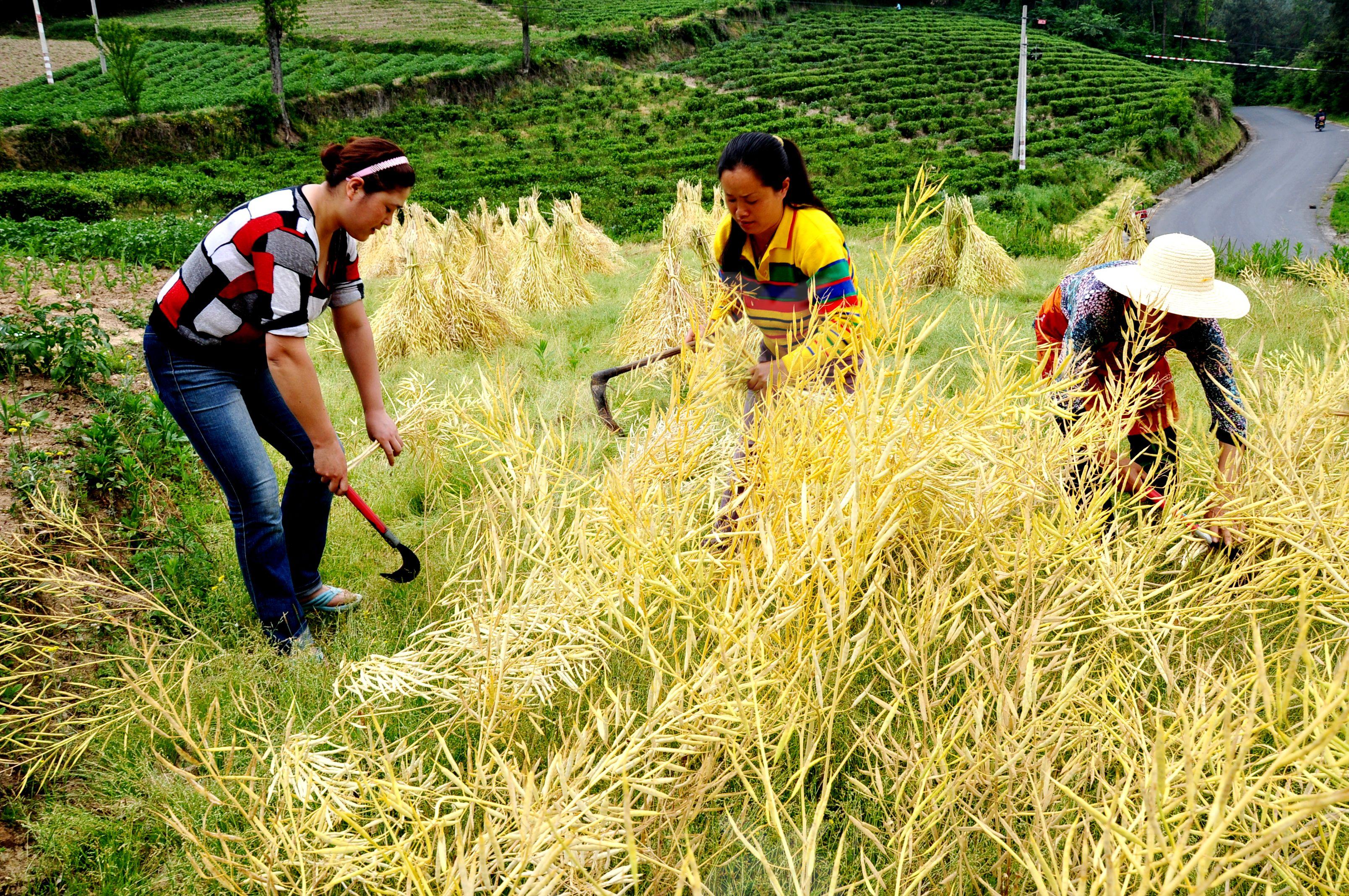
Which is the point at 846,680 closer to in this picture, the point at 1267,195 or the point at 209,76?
the point at 1267,195

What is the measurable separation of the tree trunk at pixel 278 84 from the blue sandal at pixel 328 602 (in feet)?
94.0

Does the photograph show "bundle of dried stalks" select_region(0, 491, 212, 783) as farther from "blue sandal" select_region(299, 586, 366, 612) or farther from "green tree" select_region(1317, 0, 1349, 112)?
"green tree" select_region(1317, 0, 1349, 112)

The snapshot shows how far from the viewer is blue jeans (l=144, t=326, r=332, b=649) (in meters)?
1.94

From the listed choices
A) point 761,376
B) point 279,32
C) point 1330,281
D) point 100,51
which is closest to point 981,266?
point 1330,281

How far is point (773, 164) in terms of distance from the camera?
2107 mm

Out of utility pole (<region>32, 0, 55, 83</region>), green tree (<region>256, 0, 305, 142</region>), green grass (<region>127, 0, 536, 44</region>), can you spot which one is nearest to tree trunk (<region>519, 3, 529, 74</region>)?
green grass (<region>127, 0, 536, 44</region>)

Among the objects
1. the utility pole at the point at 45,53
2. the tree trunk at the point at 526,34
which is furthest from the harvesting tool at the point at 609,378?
the utility pole at the point at 45,53

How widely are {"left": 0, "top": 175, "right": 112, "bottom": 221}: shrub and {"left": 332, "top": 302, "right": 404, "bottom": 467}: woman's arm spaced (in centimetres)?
1685

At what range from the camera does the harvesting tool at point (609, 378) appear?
2434 millimetres

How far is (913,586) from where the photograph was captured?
1283 mm

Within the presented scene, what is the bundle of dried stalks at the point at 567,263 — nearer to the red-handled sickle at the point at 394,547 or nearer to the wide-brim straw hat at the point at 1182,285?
the red-handled sickle at the point at 394,547

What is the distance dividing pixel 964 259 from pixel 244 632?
6998 millimetres

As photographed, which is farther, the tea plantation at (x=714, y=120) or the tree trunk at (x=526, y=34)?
the tree trunk at (x=526, y=34)

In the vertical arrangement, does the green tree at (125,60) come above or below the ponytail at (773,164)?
above
